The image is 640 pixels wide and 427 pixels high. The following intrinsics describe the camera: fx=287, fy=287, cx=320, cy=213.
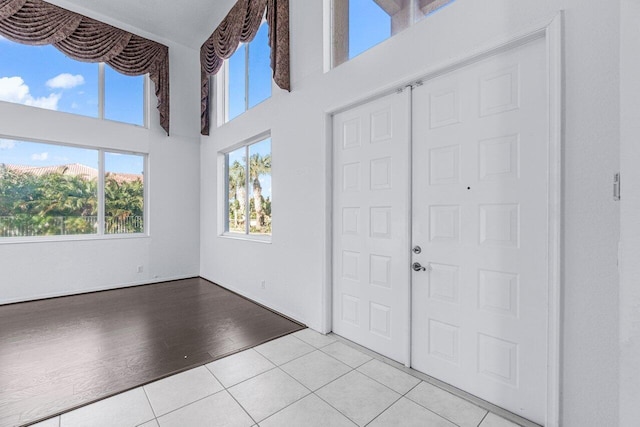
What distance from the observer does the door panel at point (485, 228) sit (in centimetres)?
167

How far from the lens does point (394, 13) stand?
2.40 meters

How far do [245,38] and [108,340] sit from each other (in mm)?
3869

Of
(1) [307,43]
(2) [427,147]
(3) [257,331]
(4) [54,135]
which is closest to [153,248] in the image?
(4) [54,135]

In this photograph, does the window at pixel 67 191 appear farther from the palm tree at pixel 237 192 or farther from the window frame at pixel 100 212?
the palm tree at pixel 237 192

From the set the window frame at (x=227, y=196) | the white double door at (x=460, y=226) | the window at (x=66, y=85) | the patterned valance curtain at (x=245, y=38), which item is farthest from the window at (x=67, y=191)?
the white double door at (x=460, y=226)

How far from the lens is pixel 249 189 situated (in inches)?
172

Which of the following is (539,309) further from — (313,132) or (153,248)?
(153,248)

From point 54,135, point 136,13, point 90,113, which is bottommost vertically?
point 54,135

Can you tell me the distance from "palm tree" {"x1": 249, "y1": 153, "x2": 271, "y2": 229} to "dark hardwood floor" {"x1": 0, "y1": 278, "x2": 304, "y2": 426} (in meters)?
1.22

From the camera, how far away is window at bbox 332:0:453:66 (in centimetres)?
229

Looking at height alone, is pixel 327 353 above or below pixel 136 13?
below

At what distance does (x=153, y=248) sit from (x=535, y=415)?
5410mm

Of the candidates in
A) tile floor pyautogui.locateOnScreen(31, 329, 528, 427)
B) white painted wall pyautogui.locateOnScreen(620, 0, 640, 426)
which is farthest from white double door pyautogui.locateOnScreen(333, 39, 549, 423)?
white painted wall pyautogui.locateOnScreen(620, 0, 640, 426)

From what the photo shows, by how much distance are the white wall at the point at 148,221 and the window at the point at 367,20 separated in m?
3.63
